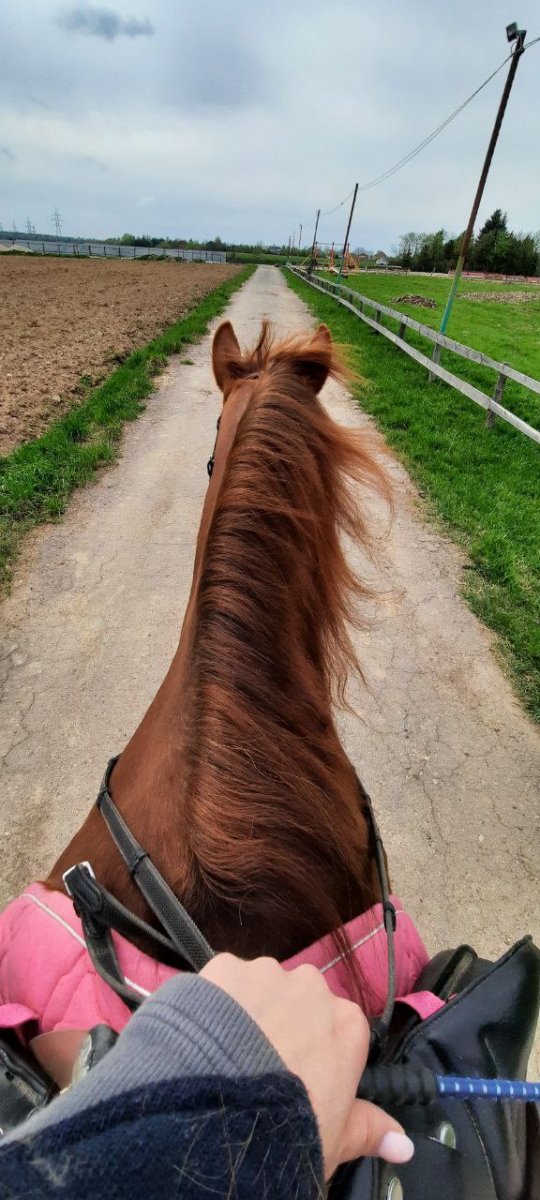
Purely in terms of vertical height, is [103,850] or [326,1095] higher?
[326,1095]

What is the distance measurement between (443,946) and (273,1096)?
6.04 feet

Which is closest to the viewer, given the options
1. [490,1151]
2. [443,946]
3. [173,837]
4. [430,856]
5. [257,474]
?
[490,1151]

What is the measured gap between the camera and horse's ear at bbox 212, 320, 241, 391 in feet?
5.27

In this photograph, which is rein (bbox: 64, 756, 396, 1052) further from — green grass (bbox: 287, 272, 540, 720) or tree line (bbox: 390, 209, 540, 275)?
tree line (bbox: 390, 209, 540, 275)

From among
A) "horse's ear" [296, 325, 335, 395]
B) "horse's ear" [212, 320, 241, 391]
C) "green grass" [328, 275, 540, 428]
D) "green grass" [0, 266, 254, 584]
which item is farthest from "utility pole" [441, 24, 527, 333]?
"horse's ear" [296, 325, 335, 395]

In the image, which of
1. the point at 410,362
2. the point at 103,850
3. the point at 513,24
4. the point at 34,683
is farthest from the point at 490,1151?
the point at 513,24

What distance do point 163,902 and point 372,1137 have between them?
0.44 metres

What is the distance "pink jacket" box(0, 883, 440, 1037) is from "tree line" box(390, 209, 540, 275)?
63.0m

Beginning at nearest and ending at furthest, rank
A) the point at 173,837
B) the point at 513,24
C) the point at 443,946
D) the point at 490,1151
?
the point at 490,1151 < the point at 173,837 < the point at 443,946 < the point at 513,24

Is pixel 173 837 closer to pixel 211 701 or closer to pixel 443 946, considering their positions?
pixel 211 701

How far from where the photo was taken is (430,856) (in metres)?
2.29

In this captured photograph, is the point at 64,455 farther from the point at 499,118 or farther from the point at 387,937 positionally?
the point at 499,118

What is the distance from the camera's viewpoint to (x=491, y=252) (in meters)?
54.8

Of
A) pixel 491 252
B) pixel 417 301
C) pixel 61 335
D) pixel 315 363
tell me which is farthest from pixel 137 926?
pixel 491 252
